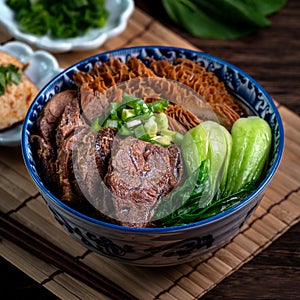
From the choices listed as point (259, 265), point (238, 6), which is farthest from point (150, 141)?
point (238, 6)

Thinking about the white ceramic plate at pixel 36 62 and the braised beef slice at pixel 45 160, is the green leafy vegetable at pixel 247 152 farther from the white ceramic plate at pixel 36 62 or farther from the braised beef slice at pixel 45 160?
the white ceramic plate at pixel 36 62

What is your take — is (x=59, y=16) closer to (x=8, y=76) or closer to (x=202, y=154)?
(x=8, y=76)

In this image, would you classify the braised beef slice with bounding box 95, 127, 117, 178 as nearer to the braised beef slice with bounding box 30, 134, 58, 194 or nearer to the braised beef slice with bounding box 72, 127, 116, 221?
the braised beef slice with bounding box 72, 127, 116, 221

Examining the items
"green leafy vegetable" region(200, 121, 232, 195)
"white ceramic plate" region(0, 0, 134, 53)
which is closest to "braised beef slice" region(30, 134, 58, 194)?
"green leafy vegetable" region(200, 121, 232, 195)

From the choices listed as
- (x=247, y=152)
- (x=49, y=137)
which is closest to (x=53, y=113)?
(x=49, y=137)

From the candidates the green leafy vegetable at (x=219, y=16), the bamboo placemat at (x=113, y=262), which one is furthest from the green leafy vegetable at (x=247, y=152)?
the green leafy vegetable at (x=219, y=16)

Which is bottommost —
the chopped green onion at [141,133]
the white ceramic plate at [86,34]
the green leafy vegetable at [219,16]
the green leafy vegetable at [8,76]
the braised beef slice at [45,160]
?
the green leafy vegetable at [219,16]
